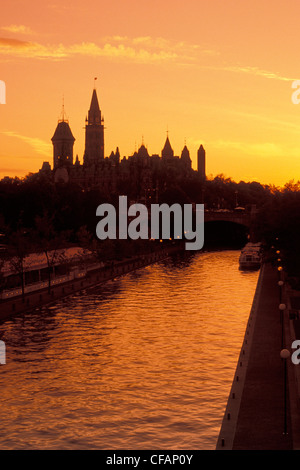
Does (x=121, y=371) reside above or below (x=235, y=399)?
below

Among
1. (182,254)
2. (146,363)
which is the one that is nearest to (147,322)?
(146,363)

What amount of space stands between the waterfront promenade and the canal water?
96 cm

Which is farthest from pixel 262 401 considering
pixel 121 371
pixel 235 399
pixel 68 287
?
pixel 68 287

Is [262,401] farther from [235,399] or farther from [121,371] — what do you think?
[121,371]

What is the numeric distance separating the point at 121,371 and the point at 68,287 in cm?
3368

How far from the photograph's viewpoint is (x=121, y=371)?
37.6 meters

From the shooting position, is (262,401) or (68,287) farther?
(68,287)

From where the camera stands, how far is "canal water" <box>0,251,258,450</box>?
92.7 ft

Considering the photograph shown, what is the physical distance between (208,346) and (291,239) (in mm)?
20737

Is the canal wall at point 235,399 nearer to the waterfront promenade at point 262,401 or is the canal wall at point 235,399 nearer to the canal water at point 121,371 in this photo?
the waterfront promenade at point 262,401

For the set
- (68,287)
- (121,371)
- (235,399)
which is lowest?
(121,371)

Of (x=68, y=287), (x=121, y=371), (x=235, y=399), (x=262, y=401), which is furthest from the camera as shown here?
(x=68, y=287)

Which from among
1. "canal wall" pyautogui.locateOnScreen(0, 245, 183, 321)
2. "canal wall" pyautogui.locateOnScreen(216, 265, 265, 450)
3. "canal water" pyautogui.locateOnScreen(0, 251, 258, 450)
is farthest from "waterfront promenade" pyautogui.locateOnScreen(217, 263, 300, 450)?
"canal wall" pyautogui.locateOnScreen(0, 245, 183, 321)
